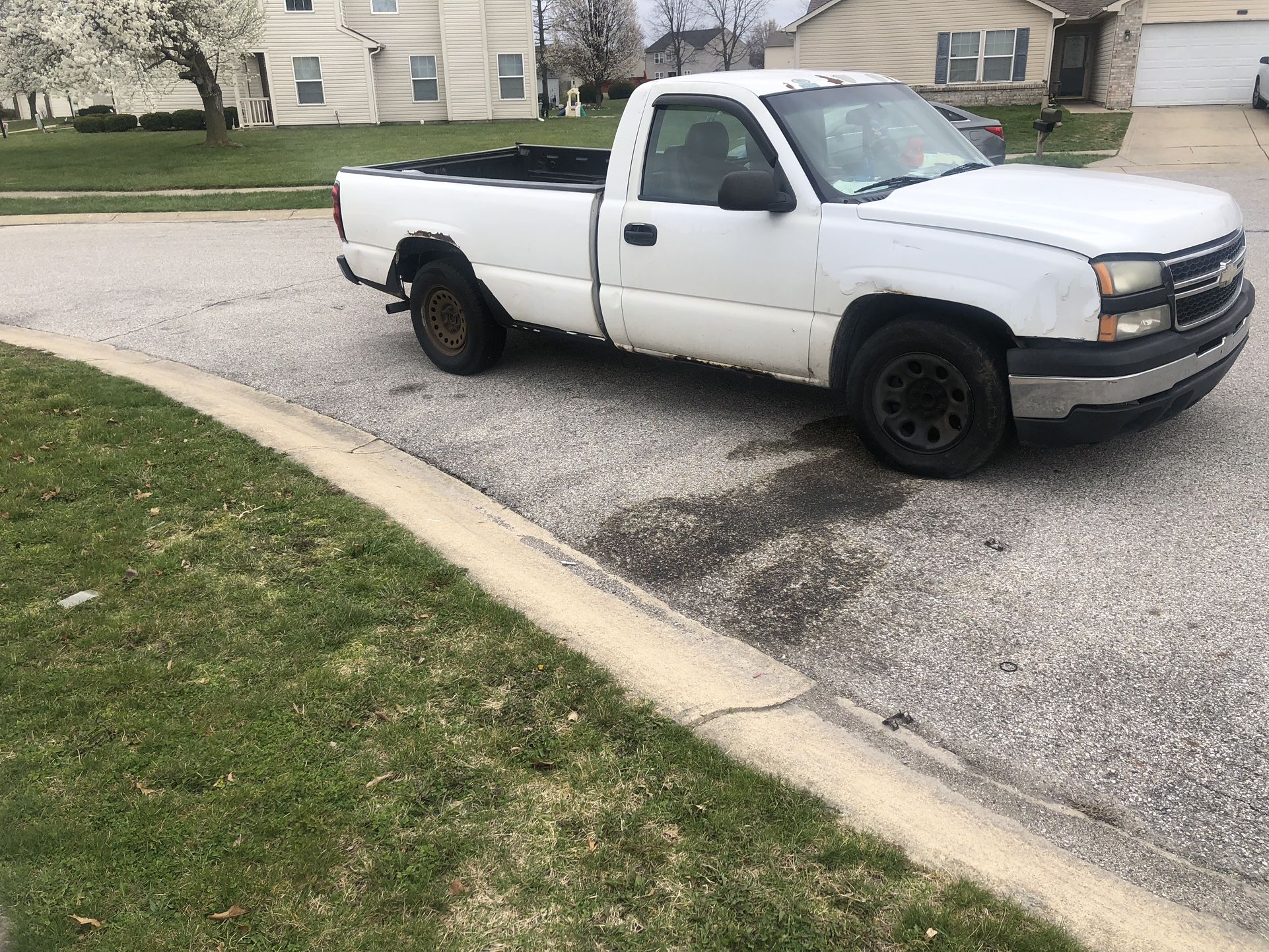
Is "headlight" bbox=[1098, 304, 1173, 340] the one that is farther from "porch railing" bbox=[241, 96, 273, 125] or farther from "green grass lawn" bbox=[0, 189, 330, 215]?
"porch railing" bbox=[241, 96, 273, 125]

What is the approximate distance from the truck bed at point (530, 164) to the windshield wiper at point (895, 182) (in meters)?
3.21

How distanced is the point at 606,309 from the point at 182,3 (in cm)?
2270

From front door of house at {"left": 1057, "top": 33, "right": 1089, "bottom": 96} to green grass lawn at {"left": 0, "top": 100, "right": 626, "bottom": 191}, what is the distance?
51.0 feet

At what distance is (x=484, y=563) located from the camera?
4.68m

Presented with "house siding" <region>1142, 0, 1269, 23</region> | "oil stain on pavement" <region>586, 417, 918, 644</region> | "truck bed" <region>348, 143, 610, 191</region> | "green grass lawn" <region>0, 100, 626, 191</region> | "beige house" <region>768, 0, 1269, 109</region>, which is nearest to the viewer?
"oil stain on pavement" <region>586, 417, 918, 644</region>

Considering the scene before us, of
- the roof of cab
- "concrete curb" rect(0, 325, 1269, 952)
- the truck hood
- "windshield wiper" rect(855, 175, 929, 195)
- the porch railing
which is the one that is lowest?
"concrete curb" rect(0, 325, 1269, 952)

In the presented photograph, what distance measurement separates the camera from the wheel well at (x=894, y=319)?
5.05 metres

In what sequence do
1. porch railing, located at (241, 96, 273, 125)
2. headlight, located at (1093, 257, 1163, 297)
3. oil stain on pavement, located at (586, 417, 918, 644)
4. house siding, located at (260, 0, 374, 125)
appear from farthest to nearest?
porch railing, located at (241, 96, 273, 125) → house siding, located at (260, 0, 374, 125) → headlight, located at (1093, 257, 1163, 297) → oil stain on pavement, located at (586, 417, 918, 644)

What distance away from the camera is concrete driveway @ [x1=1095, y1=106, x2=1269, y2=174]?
19.0 m

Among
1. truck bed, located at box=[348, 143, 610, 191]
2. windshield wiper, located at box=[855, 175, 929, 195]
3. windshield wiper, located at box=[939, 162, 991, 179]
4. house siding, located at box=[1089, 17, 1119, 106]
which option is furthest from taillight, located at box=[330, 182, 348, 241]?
house siding, located at box=[1089, 17, 1119, 106]

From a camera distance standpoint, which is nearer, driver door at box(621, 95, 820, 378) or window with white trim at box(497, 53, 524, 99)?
driver door at box(621, 95, 820, 378)

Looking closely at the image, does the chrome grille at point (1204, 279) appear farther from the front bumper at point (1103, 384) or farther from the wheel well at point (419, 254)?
the wheel well at point (419, 254)

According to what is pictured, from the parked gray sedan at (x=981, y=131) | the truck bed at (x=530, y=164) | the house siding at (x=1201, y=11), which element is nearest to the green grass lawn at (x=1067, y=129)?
the house siding at (x=1201, y=11)

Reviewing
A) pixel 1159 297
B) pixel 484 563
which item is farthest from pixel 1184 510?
pixel 484 563
